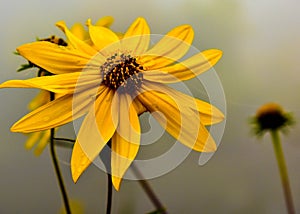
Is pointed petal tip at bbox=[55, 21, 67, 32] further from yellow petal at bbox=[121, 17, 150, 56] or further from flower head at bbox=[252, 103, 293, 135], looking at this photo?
flower head at bbox=[252, 103, 293, 135]

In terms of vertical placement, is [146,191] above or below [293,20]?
below

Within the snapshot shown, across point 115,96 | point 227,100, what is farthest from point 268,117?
point 115,96

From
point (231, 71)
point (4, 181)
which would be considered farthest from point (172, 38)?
point (4, 181)

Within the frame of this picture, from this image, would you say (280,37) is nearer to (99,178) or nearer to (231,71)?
(231,71)

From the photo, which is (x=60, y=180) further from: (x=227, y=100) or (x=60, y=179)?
(x=227, y=100)

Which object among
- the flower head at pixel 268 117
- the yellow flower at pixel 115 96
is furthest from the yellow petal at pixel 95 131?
the flower head at pixel 268 117

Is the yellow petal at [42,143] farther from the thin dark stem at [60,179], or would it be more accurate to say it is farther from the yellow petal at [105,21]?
the yellow petal at [105,21]
